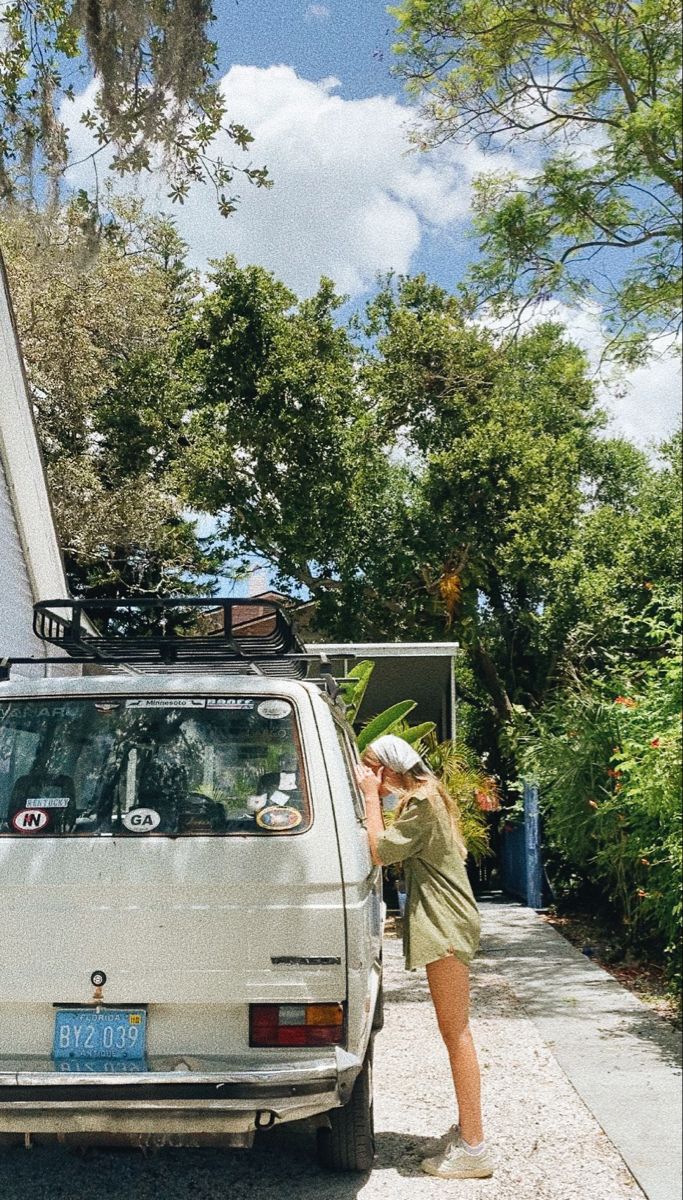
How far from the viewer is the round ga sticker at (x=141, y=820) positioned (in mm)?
4320

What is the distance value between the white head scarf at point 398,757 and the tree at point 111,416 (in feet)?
55.8

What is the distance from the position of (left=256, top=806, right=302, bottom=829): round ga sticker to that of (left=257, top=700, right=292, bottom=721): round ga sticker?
0.38m

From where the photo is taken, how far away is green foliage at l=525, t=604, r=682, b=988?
7.34 metres

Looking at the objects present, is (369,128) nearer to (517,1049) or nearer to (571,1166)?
(517,1049)

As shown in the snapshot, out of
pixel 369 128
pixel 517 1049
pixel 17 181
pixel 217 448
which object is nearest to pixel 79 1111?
pixel 517 1049

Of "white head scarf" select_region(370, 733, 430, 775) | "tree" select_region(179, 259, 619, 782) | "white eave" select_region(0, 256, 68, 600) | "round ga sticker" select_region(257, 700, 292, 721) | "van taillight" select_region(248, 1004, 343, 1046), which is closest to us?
"van taillight" select_region(248, 1004, 343, 1046)

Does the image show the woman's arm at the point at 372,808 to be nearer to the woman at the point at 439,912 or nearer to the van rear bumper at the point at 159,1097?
the woman at the point at 439,912

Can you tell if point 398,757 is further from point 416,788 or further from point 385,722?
point 385,722

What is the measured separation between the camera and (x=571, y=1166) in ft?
16.4

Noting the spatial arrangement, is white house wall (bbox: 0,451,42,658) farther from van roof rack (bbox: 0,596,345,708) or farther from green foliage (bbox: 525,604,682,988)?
green foliage (bbox: 525,604,682,988)

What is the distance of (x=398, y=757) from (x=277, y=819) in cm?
88

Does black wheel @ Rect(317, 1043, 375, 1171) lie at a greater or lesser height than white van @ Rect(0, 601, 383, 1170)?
lesser

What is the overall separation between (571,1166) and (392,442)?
17162 millimetres

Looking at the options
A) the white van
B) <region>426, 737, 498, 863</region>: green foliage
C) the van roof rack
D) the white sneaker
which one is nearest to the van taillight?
the white van
